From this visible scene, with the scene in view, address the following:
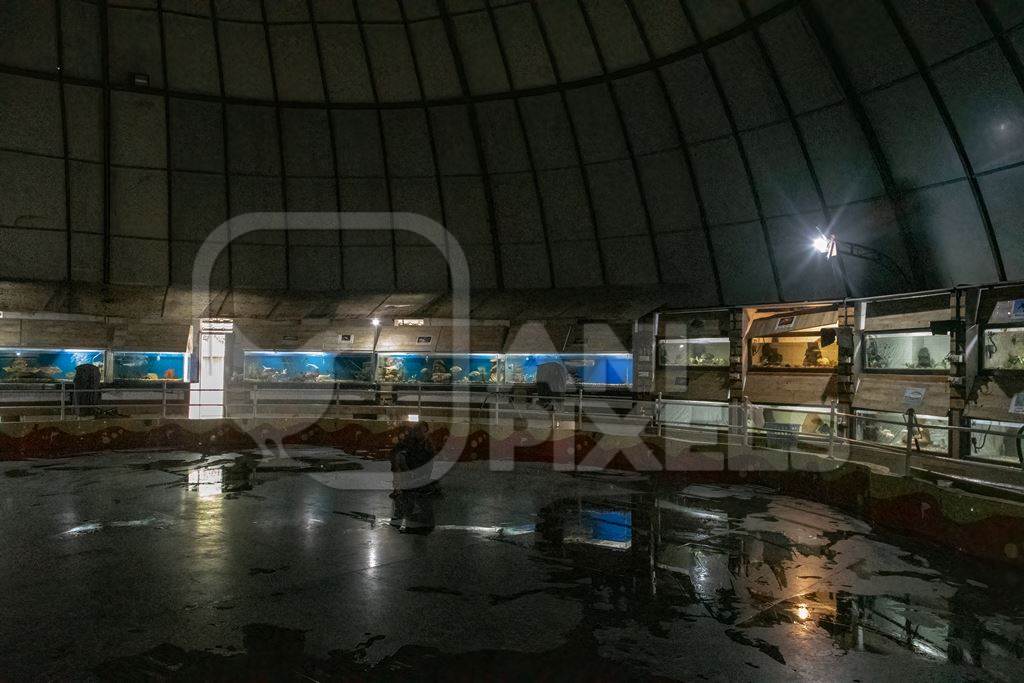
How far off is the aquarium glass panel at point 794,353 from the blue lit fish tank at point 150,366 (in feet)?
62.4

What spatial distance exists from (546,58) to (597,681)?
19.1 m

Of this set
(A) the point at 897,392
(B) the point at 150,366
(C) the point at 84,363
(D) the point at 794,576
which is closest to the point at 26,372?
(C) the point at 84,363

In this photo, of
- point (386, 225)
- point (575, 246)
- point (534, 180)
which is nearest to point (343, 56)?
point (386, 225)

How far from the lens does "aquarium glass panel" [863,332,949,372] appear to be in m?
14.8

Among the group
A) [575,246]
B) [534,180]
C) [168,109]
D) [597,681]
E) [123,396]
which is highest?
[168,109]

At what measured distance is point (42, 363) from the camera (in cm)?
2148

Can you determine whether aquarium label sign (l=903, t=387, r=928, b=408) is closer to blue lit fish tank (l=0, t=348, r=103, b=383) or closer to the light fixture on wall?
the light fixture on wall

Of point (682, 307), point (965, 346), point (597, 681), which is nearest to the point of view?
point (597, 681)

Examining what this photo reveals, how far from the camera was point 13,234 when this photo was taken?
67.9 ft

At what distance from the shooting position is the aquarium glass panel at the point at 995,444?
1286 cm

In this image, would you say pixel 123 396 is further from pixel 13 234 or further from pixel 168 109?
pixel 168 109

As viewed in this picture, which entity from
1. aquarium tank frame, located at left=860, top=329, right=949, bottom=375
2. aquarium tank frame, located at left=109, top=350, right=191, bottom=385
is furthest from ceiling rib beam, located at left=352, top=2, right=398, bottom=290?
aquarium tank frame, located at left=860, top=329, right=949, bottom=375

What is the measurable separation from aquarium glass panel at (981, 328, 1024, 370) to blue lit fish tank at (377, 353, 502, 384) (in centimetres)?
1362

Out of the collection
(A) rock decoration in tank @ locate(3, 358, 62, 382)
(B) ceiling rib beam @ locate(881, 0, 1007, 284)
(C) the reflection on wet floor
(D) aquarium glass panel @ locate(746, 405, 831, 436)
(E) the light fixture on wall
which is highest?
(B) ceiling rib beam @ locate(881, 0, 1007, 284)
